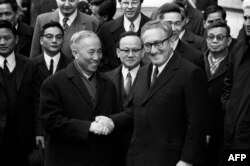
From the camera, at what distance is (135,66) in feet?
25.9

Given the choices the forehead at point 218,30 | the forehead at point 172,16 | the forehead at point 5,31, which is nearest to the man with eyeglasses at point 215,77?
the forehead at point 218,30

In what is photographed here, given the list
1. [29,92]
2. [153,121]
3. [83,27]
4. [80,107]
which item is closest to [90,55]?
[80,107]

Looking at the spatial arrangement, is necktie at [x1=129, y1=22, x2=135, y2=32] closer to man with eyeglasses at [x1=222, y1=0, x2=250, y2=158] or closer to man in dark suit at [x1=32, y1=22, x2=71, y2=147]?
man in dark suit at [x1=32, y1=22, x2=71, y2=147]

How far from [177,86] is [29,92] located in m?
2.42

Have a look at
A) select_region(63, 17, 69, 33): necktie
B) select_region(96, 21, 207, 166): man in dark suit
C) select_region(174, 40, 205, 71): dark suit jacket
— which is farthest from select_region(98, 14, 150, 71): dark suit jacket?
select_region(96, 21, 207, 166): man in dark suit

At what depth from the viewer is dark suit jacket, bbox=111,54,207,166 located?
19.8 feet

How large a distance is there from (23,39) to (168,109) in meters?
3.65

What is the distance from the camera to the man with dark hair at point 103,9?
33.3ft

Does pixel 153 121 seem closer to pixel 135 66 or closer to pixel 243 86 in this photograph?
pixel 243 86

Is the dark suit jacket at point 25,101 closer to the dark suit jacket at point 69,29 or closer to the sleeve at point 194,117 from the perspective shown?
the dark suit jacket at point 69,29

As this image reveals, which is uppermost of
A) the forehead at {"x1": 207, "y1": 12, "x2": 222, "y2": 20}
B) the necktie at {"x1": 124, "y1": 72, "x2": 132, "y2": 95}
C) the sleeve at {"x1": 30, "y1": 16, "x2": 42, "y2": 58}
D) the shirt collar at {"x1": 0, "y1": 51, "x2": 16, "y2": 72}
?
the forehead at {"x1": 207, "y1": 12, "x2": 222, "y2": 20}

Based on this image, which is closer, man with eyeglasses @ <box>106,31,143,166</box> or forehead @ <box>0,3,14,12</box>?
man with eyeglasses @ <box>106,31,143,166</box>

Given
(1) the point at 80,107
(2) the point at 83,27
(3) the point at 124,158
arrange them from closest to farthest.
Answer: (1) the point at 80,107 → (3) the point at 124,158 → (2) the point at 83,27

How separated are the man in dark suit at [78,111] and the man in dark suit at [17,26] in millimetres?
2460
